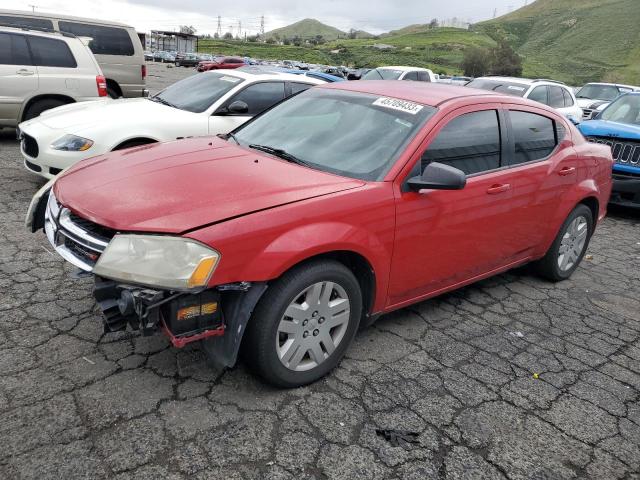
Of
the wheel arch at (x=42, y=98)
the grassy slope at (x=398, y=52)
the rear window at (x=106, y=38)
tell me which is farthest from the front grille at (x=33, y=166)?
the grassy slope at (x=398, y=52)


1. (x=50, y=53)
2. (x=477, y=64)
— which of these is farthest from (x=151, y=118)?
(x=477, y=64)

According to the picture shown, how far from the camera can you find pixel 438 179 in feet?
10.1

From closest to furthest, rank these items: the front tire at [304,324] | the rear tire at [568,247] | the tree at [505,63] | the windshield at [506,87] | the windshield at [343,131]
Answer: the front tire at [304,324] → the windshield at [343,131] → the rear tire at [568,247] → the windshield at [506,87] → the tree at [505,63]

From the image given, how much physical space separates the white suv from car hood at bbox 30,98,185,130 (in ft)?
6.71

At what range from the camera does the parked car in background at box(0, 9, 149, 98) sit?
10.7m

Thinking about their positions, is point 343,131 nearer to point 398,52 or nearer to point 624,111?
point 624,111

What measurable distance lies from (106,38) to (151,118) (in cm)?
659

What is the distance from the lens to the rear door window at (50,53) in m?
7.92

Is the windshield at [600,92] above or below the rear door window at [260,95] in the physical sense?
above

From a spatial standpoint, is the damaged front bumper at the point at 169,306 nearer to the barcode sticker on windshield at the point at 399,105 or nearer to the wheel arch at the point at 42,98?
the barcode sticker on windshield at the point at 399,105

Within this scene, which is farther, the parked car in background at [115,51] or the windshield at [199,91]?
the parked car in background at [115,51]

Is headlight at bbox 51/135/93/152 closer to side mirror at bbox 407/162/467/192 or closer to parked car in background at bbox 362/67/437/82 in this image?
side mirror at bbox 407/162/467/192

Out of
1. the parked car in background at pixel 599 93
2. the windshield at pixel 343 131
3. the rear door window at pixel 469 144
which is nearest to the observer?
the windshield at pixel 343 131

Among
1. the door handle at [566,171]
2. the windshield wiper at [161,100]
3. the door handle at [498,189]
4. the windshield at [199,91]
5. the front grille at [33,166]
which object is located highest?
the windshield at [199,91]
